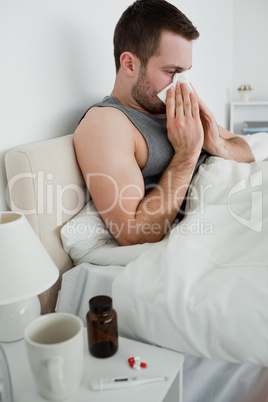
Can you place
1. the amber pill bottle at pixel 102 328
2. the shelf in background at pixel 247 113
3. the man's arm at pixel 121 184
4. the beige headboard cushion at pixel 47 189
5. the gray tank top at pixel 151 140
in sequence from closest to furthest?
the amber pill bottle at pixel 102 328 → the beige headboard cushion at pixel 47 189 → the man's arm at pixel 121 184 → the gray tank top at pixel 151 140 → the shelf in background at pixel 247 113

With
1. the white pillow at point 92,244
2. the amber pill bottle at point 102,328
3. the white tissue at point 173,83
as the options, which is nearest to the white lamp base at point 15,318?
the amber pill bottle at point 102,328

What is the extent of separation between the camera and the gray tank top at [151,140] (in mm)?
1098

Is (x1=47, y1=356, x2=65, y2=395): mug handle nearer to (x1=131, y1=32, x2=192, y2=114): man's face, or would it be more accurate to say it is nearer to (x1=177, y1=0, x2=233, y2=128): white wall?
(x1=131, y1=32, x2=192, y2=114): man's face

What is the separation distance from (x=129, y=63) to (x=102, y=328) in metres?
0.87

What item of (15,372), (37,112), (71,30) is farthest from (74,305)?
(71,30)

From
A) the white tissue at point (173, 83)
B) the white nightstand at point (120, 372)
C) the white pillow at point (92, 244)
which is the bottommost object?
the white nightstand at point (120, 372)

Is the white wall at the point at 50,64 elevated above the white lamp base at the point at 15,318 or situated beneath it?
elevated above

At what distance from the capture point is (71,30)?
45.3 inches

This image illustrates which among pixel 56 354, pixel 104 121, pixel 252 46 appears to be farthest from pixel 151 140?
pixel 252 46

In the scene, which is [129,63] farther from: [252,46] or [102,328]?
[252,46]

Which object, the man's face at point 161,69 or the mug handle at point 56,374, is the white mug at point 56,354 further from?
the man's face at point 161,69

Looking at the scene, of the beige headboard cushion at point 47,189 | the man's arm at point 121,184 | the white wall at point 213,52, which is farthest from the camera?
the white wall at point 213,52

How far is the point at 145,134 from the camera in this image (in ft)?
3.59

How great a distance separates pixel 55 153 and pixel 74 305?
39 cm
